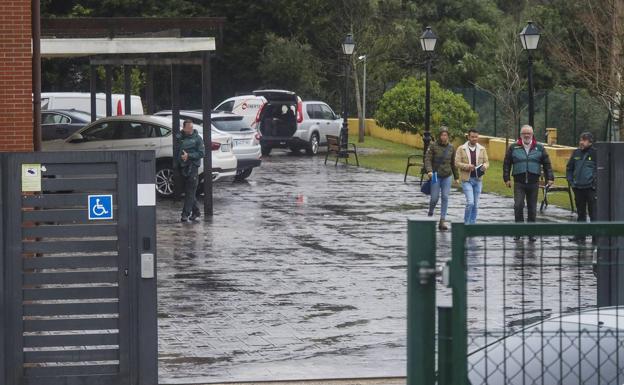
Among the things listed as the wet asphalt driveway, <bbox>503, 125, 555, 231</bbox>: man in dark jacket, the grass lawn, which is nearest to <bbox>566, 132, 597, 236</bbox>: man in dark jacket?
<bbox>503, 125, 555, 231</bbox>: man in dark jacket

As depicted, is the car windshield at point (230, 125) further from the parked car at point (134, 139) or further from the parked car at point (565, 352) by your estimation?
the parked car at point (565, 352)

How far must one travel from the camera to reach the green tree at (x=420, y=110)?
132 feet

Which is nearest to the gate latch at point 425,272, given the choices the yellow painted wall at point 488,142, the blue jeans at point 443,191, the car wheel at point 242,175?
the blue jeans at point 443,191

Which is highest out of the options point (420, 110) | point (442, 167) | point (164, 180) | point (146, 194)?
point (420, 110)

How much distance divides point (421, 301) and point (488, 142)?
123ft

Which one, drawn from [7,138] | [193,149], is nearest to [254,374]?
[7,138]

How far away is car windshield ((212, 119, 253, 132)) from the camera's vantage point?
104 ft

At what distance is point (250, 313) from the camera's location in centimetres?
1410

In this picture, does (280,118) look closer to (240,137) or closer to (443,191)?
(240,137)

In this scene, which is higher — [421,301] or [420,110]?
[420,110]

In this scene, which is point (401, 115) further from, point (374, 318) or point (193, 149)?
point (374, 318)

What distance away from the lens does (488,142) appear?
41.9m

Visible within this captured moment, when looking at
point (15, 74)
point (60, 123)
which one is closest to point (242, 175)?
point (60, 123)

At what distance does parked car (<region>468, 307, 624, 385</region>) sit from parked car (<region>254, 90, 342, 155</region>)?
3656 centimetres
